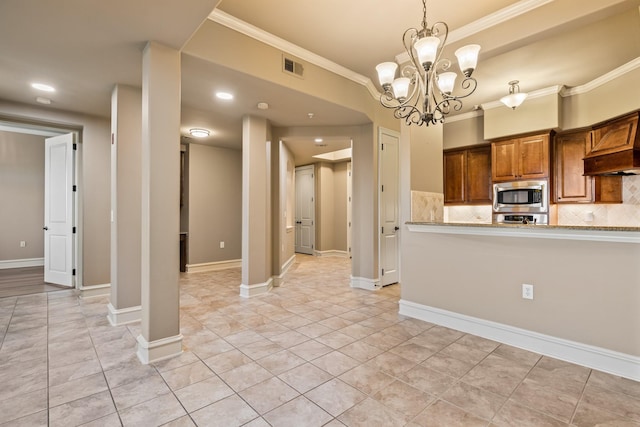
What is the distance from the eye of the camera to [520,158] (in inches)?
187

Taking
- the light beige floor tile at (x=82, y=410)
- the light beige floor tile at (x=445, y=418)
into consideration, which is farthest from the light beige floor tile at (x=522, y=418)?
the light beige floor tile at (x=82, y=410)

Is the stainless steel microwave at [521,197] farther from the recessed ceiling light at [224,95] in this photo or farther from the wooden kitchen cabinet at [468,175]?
the recessed ceiling light at [224,95]

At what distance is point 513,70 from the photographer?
379cm

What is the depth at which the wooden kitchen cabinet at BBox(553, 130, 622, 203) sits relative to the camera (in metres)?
4.20

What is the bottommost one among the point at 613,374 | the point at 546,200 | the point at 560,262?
the point at 613,374

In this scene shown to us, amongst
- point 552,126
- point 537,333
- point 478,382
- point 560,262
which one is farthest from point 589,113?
point 478,382

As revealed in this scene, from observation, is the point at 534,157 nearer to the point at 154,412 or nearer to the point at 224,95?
the point at 224,95

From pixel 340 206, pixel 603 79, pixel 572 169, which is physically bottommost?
pixel 340 206

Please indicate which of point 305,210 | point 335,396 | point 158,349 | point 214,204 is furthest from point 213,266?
point 335,396

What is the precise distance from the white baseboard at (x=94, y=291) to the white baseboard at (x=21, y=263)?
3.48m

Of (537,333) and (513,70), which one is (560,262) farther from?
(513,70)

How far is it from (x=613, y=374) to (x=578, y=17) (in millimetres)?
2718

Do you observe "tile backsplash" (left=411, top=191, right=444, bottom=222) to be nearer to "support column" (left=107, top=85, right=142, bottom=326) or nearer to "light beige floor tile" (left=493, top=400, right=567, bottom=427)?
"light beige floor tile" (left=493, top=400, right=567, bottom=427)

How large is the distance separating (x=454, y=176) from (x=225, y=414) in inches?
214
